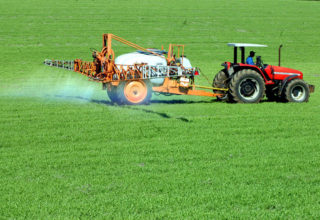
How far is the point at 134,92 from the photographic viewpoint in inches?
622

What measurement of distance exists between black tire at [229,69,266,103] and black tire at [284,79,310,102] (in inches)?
38.0

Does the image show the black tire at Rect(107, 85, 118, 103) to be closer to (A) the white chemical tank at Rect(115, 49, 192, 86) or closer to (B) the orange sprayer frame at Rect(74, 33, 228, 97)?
(B) the orange sprayer frame at Rect(74, 33, 228, 97)

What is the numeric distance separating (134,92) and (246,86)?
369 cm

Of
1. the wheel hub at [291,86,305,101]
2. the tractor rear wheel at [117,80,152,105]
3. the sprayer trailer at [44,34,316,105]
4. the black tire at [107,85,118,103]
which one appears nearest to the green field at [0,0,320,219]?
the black tire at [107,85,118,103]

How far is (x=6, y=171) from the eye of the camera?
8.34 m

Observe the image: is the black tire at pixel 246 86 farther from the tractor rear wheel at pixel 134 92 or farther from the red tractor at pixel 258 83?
the tractor rear wheel at pixel 134 92

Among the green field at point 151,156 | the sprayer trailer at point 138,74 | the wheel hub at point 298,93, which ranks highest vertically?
the sprayer trailer at point 138,74

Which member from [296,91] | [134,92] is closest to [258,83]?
[296,91]

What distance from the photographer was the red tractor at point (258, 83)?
52.9 feet

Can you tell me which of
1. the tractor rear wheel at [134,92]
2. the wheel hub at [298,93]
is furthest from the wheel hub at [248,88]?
the tractor rear wheel at [134,92]

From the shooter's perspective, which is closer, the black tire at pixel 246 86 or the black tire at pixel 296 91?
the black tire at pixel 246 86

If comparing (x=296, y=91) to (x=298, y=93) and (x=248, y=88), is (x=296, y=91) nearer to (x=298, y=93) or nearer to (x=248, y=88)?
(x=298, y=93)

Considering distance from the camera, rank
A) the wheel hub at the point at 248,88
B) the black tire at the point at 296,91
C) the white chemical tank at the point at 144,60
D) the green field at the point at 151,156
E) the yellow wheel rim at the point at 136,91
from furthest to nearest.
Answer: the black tire at the point at 296,91 < the wheel hub at the point at 248,88 < the white chemical tank at the point at 144,60 < the yellow wheel rim at the point at 136,91 < the green field at the point at 151,156

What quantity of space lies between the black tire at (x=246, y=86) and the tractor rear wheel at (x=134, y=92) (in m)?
2.74
